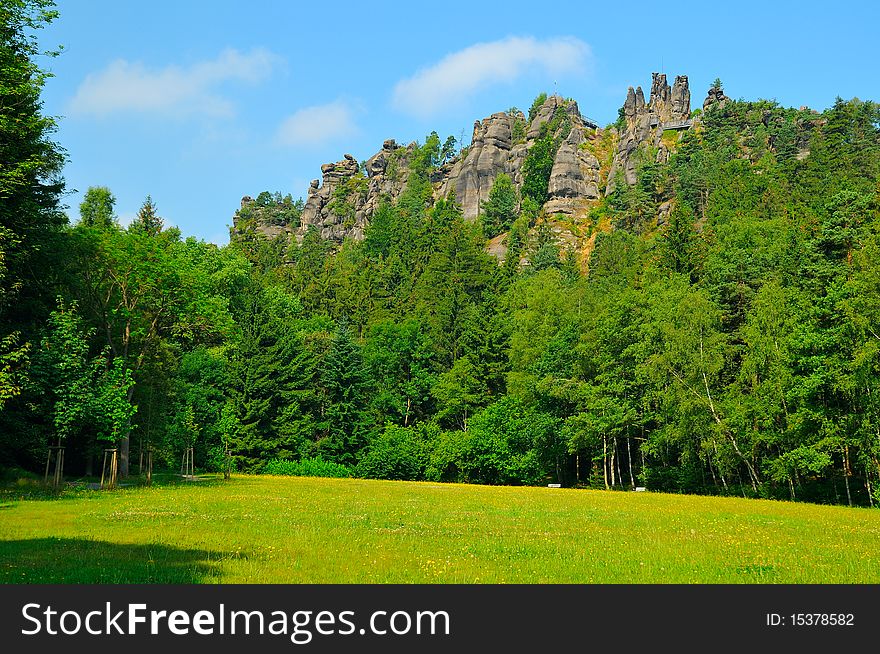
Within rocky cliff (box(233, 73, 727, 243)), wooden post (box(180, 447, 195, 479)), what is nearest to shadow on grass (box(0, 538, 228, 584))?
wooden post (box(180, 447, 195, 479))

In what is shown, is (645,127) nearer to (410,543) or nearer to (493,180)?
(493,180)

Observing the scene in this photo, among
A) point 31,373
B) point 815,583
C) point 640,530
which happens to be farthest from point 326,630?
point 31,373

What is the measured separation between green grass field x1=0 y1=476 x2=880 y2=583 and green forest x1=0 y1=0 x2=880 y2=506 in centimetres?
897

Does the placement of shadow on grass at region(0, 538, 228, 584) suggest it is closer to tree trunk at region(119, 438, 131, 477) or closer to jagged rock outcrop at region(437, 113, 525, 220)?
tree trunk at region(119, 438, 131, 477)

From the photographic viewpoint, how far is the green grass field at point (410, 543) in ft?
41.8

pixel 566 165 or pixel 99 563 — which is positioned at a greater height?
pixel 566 165

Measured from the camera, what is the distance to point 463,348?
7412 cm

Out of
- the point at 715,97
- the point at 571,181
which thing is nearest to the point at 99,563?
the point at 571,181

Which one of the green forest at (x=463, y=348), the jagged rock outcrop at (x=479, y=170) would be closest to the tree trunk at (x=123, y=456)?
the green forest at (x=463, y=348)

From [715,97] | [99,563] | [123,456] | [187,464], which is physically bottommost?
[99,563]

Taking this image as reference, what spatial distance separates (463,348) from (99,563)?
61.7m

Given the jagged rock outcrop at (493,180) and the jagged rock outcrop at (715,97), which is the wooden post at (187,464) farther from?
the jagged rock outcrop at (715,97)

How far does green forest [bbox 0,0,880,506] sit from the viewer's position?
113 ft

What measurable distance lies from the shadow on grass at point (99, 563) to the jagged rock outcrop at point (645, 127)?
162 metres
